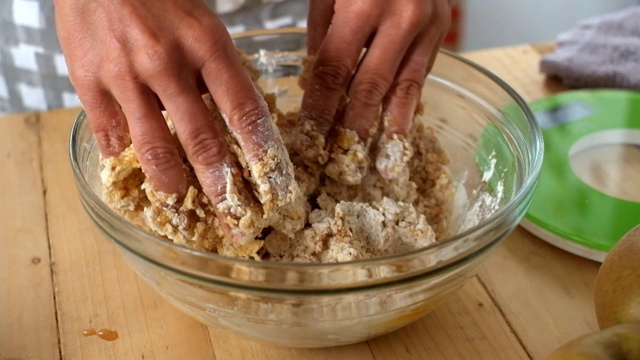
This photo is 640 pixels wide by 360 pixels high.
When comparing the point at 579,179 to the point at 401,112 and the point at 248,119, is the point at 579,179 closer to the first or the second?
the point at 401,112

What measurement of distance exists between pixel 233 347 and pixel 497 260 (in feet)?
1.19

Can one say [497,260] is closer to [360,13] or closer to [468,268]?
[468,268]

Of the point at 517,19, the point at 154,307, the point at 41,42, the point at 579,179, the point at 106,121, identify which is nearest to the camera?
the point at 106,121

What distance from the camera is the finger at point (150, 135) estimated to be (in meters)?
0.71

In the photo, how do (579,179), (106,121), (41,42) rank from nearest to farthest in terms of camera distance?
(106,121) < (579,179) < (41,42)

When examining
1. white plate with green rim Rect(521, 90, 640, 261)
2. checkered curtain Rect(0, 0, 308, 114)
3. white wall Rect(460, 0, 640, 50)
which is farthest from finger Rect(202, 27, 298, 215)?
white wall Rect(460, 0, 640, 50)

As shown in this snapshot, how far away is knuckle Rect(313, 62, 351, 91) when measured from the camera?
862 mm

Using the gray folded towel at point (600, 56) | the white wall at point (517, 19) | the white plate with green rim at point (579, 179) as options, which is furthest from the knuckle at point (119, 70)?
the white wall at point (517, 19)

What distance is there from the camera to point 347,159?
2.81ft

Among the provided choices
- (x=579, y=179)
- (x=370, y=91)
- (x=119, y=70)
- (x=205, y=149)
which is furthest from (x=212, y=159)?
(x=579, y=179)

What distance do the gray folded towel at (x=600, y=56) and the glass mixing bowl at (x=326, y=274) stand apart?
1.27 ft

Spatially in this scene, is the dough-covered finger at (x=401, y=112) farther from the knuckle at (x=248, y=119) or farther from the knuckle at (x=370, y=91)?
the knuckle at (x=248, y=119)

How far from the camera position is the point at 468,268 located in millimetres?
746

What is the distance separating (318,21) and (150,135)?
34 centimetres
